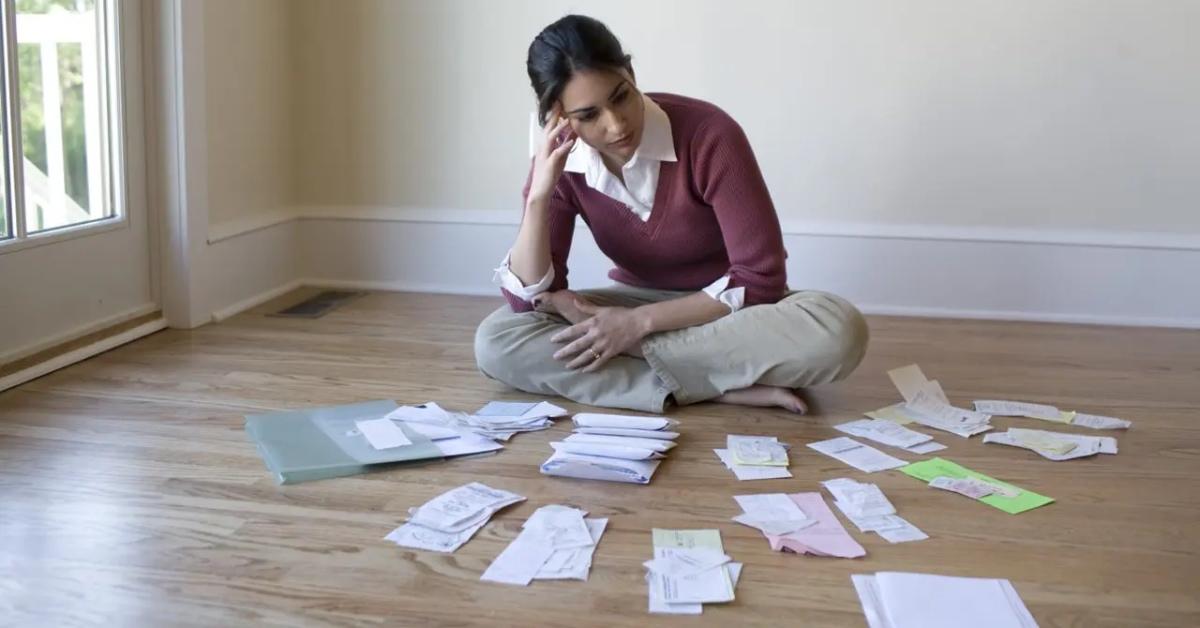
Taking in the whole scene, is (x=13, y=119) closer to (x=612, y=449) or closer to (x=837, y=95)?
(x=612, y=449)

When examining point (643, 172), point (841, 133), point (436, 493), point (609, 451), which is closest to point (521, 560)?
point (436, 493)

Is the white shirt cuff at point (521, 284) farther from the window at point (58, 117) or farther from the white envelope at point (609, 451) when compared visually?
the window at point (58, 117)

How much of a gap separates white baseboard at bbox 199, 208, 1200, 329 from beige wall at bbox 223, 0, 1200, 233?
59 millimetres

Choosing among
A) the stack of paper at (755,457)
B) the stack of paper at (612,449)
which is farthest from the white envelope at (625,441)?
the stack of paper at (755,457)

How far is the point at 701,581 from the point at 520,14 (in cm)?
242

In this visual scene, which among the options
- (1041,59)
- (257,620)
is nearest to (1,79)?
(257,620)

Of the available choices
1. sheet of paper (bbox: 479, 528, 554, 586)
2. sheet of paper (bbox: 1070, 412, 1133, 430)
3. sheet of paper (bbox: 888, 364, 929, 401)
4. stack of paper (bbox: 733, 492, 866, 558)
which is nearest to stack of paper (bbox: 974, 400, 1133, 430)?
sheet of paper (bbox: 1070, 412, 1133, 430)

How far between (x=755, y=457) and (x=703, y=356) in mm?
347

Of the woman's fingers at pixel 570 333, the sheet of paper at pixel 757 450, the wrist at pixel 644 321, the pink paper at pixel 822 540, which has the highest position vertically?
the wrist at pixel 644 321

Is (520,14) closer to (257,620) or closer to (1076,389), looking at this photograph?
(1076,389)

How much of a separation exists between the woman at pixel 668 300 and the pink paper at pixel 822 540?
0.59 metres

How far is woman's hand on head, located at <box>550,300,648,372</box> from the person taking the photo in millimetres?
2273

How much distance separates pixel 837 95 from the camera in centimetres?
337

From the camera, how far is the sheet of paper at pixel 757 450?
196cm
